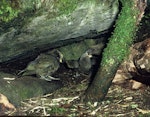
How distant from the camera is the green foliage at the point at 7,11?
623 cm

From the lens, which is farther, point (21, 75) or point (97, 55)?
point (97, 55)

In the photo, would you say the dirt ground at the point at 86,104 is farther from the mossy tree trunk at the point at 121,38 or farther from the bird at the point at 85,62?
the bird at the point at 85,62

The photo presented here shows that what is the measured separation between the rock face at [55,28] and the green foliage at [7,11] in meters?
0.35

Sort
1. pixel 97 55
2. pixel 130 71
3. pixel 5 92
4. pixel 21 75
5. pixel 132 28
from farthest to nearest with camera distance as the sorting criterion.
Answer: pixel 97 55 < pixel 21 75 < pixel 130 71 < pixel 5 92 < pixel 132 28

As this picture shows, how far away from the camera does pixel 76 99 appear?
7.71 meters

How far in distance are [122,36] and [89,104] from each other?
1.67 metres

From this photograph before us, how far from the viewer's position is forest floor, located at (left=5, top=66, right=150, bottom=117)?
6949 mm

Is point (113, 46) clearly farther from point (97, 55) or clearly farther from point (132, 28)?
point (97, 55)

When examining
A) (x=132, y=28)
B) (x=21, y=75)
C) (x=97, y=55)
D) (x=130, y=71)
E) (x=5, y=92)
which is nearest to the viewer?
(x=132, y=28)

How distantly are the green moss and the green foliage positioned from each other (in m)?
2.08

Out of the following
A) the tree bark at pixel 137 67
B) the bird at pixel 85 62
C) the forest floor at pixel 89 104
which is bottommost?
the forest floor at pixel 89 104

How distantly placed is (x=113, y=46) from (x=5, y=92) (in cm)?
263

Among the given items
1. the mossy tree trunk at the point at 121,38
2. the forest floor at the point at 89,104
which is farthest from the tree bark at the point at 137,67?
the mossy tree trunk at the point at 121,38

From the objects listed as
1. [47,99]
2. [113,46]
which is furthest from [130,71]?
[47,99]
